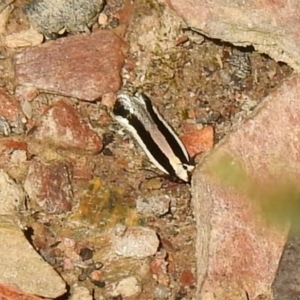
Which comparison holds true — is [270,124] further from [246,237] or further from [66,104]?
[66,104]

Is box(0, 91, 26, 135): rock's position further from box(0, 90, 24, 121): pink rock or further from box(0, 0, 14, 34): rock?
box(0, 0, 14, 34): rock

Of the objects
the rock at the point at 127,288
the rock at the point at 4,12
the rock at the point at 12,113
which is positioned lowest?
the rock at the point at 127,288

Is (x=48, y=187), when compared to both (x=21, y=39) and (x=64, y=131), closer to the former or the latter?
(x=64, y=131)

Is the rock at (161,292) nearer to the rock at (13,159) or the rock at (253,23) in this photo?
the rock at (13,159)

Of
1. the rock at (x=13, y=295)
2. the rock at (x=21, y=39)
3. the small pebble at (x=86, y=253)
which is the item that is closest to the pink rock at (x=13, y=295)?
the rock at (x=13, y=295)

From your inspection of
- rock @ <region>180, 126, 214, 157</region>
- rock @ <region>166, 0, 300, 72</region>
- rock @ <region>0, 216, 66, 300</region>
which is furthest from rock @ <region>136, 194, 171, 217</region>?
rock @ <region>166, 0, 300, 72</region>

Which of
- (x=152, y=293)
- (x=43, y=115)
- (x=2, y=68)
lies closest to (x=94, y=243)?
(x=152, y=293)
